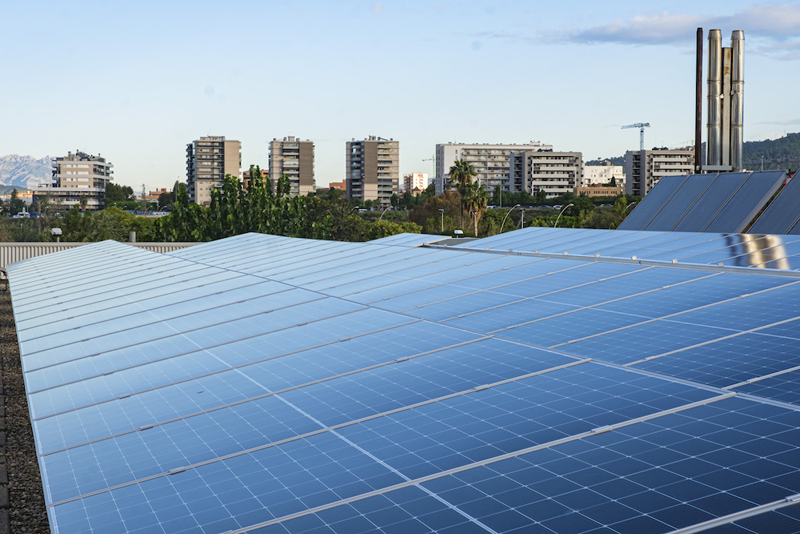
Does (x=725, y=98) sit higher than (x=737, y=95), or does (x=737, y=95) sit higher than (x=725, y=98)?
(x=737, y=95)

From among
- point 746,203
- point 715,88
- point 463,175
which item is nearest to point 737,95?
point 715,88

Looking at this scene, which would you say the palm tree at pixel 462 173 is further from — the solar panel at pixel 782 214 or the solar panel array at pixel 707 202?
the solar panel at pixel 782 214

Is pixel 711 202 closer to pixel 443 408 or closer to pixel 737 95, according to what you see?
pixel 737 95

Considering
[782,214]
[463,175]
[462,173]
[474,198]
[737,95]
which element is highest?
[462,173]

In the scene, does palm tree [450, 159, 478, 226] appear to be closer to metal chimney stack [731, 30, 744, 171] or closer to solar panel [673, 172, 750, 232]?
metal chimney stack [731, 30, 744, 171]

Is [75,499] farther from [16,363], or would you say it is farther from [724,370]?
[16,363]

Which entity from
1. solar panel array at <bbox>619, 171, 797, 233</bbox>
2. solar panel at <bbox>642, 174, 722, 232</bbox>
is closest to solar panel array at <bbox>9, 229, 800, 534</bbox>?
solar panel array at <bbox>619, 171, 797, 233</bbox>

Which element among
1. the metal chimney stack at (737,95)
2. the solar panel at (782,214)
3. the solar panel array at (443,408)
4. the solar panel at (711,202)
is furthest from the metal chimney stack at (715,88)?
the solar panel array at (443,408)
